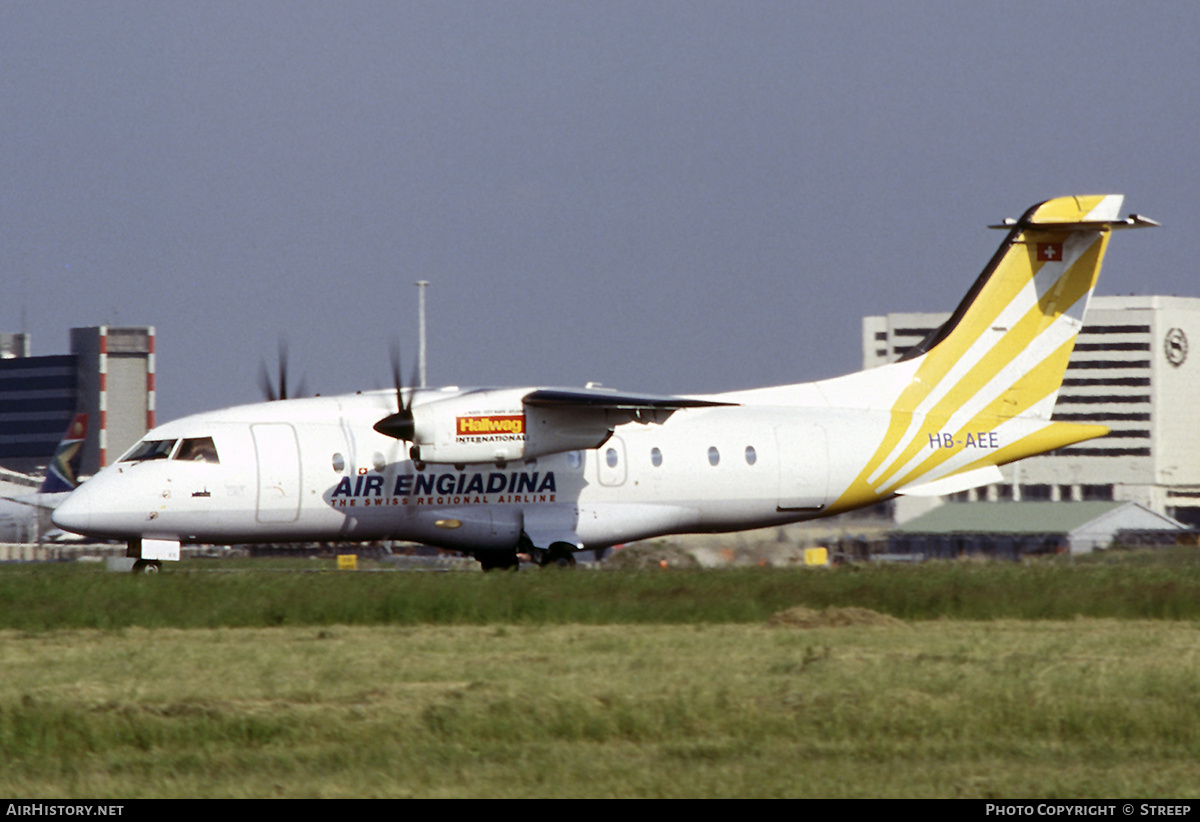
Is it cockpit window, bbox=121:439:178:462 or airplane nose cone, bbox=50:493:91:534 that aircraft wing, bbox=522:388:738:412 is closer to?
cockpit window, bbox=121:439:178:462

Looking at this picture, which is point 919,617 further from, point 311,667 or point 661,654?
point 311,667

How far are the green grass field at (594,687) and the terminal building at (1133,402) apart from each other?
136181 mm

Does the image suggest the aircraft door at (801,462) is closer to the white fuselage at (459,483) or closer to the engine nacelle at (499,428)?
the white fuselage at (459,483)

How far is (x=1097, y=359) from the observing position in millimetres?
162625

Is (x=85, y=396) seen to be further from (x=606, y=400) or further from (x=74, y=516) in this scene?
(x=606, y=400)

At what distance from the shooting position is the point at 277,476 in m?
25.6

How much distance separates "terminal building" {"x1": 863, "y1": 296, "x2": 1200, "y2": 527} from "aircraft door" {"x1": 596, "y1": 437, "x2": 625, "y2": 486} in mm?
130318

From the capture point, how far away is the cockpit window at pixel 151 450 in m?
25.6

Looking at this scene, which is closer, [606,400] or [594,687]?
[594,687]

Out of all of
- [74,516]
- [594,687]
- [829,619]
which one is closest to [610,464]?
[829,619]

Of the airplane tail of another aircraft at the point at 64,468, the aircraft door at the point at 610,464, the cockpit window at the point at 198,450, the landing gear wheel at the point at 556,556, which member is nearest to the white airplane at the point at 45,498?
the airplane tail of another aircraft at the point at 64,468

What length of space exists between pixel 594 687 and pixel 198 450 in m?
13.7

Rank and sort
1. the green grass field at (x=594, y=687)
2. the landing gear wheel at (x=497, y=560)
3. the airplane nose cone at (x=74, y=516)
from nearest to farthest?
the green grass field at (x=594, y=687) < the airplane nose cone at (x=74, y=516) < the landing gear wheel at (x=497, y=560)
